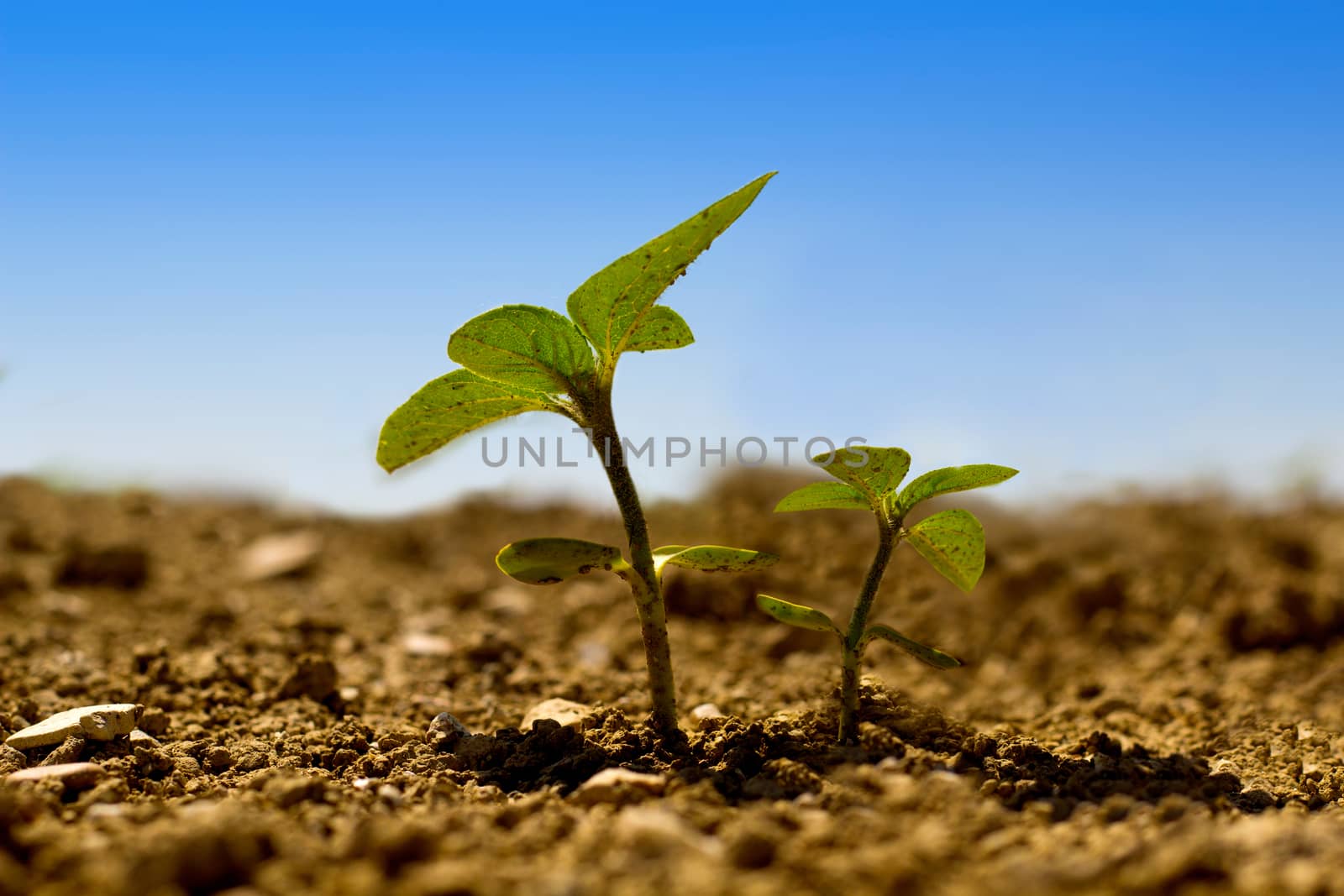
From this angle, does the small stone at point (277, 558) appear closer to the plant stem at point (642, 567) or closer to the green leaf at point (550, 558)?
the plant stem at point (642, 567)

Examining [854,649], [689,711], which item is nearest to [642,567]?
[854,649]

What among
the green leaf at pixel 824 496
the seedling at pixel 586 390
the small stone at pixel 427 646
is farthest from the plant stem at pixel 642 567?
the small stone at pixel 427 646

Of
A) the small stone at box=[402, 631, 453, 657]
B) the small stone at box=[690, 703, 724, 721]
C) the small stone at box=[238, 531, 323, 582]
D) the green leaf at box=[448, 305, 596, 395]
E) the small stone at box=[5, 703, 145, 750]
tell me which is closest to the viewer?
the green leaf at box=[448, 305, 596, 395]

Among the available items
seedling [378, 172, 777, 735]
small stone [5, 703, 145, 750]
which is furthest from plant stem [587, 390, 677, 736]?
small stone [5, 703, 145, 750]

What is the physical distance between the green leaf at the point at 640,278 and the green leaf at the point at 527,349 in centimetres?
6

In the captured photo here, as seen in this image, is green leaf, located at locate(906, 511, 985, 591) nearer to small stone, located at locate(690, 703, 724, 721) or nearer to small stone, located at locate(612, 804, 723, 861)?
small stone, located at locate(690, 703, 724, 721)

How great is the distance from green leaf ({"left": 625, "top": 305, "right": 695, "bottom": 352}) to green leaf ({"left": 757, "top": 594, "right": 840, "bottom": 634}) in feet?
2.24

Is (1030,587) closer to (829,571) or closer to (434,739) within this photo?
(829,571)

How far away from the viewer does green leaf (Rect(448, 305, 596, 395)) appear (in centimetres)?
Answer: 253

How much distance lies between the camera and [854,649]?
268cm

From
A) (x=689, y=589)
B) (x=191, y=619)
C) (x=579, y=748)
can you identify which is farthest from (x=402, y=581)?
(x=579, y=748)

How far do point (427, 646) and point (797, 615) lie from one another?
253 centimetres

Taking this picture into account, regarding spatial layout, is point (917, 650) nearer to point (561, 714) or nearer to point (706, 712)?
point (706, 712)

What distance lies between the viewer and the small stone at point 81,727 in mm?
2908
